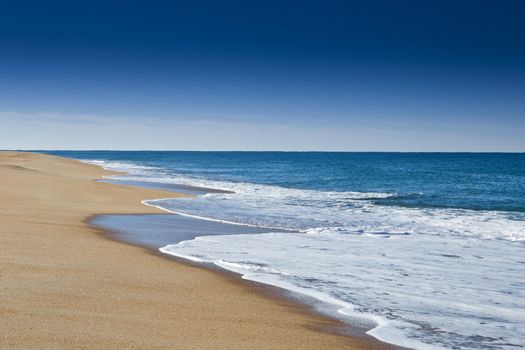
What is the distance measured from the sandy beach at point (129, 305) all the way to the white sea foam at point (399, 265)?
2.64 ft

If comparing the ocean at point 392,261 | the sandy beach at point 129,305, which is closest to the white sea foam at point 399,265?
the ocean at point 392,261

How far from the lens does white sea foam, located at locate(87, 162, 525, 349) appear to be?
7.51 m

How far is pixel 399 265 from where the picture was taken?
11.6 m

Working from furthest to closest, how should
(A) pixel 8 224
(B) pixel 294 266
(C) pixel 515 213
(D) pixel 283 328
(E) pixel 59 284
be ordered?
(C) pixel 515 213
(A) pixel 8 224
(B) pixel 294 266
(E) pixel 59 284
(D) pixel 283 328

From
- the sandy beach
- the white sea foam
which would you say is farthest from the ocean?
the sandy beach

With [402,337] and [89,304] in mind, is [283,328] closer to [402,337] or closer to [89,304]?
[402,337]

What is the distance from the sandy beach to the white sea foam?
805mm

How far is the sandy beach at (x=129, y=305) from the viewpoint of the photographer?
606cm

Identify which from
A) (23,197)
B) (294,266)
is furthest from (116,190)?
(294,266)

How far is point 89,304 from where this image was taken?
7234mm

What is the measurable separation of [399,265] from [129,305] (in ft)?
20.2

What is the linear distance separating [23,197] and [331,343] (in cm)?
1779

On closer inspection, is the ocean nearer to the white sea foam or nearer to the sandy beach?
the white sea foam

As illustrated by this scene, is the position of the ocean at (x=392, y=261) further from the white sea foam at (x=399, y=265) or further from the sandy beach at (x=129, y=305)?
the sandy beach at (x=129, y=305)
